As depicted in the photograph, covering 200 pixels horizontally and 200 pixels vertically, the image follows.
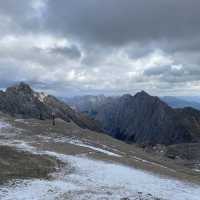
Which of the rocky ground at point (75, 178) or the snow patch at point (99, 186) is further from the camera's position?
the rocky ground at point (75, 178)

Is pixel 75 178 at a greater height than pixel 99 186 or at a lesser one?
greater

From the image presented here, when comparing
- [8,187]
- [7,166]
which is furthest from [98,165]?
[8,187]

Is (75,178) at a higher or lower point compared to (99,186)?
higher

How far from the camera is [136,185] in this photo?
92.6ft

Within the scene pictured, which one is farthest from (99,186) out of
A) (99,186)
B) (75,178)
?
(75,178)

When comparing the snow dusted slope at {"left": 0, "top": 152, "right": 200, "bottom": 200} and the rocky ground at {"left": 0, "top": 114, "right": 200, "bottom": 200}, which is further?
the rocky ground at {"left": 0, "top": 114, "right": 200, "bottom": 200}

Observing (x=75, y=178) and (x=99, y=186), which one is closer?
(x=99, y=186)

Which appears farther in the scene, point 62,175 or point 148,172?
point 148,172

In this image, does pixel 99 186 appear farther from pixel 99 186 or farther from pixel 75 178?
pixel 75 178

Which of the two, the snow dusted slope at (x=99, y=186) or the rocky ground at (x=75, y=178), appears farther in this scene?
the rocky ground at (x=75, y=178)

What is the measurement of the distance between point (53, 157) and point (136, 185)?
11276 millimetres

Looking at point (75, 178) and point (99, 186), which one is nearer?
point (99, 186)

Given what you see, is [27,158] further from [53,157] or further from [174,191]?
[174,191]

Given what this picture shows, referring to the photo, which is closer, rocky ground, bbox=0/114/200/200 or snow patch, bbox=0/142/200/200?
snow patch, bbox=0/142/200/200
